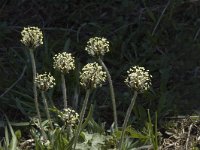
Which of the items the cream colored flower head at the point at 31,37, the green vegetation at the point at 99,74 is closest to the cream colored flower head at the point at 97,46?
the green vegetation at the point at 99,74

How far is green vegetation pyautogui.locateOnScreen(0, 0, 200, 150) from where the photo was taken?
105 inches

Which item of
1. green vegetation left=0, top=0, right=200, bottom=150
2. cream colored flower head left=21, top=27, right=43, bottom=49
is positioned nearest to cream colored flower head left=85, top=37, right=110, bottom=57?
green vegetation left=0, top=0, right=200, bottom=150

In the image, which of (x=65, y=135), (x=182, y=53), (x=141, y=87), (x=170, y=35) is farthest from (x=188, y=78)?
(x=141, y=87)

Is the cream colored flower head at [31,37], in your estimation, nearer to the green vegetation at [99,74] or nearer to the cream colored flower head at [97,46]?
the green vegetation at [99,74]

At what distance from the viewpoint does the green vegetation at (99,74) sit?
2670 mm

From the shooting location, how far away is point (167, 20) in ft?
Result: 12.4

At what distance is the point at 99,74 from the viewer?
2252 mm

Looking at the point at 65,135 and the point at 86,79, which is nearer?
the point at 86,79

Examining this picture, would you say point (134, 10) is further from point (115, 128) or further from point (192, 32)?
→ point (115, 128)

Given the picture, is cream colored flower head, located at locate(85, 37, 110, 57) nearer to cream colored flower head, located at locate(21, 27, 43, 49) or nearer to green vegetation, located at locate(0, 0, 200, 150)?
green vegetation, located at locate(0, 0, 200, 150)

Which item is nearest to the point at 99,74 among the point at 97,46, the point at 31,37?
the point at 97,46

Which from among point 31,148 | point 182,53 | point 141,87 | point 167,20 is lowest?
point 31,148

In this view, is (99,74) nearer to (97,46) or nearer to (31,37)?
(97,46)

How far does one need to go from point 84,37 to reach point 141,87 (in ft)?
5.33
